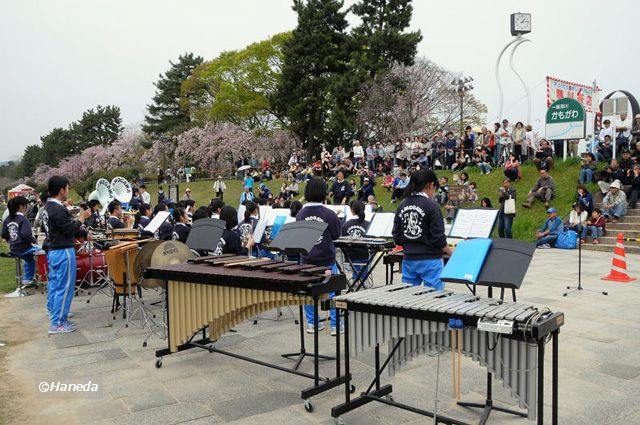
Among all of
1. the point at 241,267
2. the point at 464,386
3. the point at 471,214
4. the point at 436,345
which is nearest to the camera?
the point at 436,345

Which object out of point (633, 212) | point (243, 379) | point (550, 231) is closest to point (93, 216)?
point (243, 379)

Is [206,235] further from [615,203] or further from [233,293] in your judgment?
[615,203]

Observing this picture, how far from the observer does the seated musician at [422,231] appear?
5.48m

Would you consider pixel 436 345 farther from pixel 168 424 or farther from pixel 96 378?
pixel 96 378

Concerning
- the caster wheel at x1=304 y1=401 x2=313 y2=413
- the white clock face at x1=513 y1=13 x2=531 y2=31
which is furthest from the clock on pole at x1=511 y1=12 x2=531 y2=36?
the caster wheel at x1=304 y1=401 x2=313 y2=413

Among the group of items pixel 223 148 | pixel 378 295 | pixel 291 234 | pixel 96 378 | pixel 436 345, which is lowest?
pixel 96 378

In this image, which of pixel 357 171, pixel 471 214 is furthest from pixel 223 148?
pixel 471 214

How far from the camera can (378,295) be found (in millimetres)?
4281

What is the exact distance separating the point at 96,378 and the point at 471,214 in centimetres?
494

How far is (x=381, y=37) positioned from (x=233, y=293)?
111 ft

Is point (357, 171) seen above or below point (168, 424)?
above

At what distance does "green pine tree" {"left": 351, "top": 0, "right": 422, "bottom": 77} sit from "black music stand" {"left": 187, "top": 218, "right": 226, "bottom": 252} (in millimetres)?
30926

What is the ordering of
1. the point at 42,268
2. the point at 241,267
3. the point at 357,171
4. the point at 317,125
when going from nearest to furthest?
the point at 241,267, the point at 42,268, the point at 357,171, the point at 317,125

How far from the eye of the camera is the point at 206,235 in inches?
251
